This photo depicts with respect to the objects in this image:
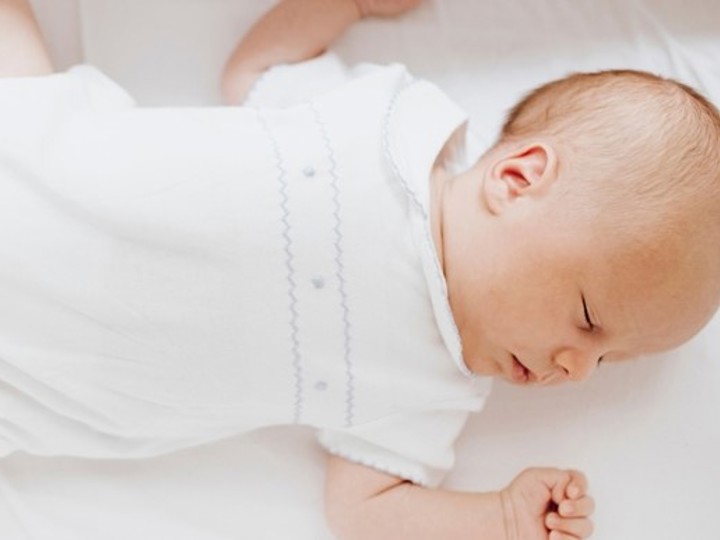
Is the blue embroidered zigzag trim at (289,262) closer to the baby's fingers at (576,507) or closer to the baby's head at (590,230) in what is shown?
the baby's head at (590,230)

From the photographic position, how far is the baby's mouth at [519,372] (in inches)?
45.9

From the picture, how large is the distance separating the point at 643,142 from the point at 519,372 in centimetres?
27

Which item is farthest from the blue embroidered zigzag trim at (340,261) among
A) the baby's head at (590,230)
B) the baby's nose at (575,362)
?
the baby's nose at (575,362)

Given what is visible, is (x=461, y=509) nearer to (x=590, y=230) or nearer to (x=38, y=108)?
(x=590, y=230)

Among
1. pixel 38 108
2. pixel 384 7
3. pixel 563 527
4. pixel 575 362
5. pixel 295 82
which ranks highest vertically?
pixel 384 7

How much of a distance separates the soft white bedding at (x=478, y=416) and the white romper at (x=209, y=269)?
82 mm

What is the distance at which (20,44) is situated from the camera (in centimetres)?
124

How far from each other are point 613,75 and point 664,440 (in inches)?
17.3

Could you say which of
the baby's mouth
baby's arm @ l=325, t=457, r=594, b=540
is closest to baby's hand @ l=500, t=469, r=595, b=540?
baby's arm @ l=325, t=457, r=594, b=540

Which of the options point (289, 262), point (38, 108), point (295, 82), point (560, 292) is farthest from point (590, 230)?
point (38, 108)

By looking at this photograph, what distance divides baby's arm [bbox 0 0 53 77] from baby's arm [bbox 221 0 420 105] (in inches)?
8.2

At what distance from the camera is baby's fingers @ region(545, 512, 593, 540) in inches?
47.3

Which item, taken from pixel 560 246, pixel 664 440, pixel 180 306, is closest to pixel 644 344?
pixel 560 246

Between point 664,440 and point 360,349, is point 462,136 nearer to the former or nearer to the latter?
point 360,349
